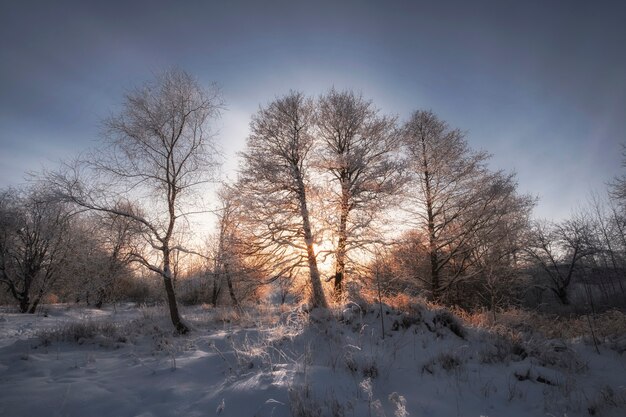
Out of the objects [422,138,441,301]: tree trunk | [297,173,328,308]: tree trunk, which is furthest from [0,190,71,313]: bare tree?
[422,138,441,301]: tree trunk

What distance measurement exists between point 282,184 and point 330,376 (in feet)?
25.1

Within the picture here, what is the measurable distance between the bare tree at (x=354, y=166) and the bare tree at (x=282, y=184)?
103 cm

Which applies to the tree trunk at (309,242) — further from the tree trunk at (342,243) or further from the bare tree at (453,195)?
the bare tree at (453,195)

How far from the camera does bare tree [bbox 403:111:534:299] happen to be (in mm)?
10805

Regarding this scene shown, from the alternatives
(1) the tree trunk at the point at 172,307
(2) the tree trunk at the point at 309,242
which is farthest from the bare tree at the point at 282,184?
(1) the tree trunk at the point at 172,307

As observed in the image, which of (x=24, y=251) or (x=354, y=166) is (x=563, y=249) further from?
(x=24, y=251)

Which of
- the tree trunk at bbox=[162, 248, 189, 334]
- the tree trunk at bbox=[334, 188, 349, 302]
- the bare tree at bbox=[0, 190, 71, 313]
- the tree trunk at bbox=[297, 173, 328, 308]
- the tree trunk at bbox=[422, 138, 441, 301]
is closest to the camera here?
the tree trunk at bbox=[162, 248, 189, 334]

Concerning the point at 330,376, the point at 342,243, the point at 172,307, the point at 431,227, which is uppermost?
the point at 431,227

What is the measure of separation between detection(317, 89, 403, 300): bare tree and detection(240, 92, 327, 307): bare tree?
103 cm

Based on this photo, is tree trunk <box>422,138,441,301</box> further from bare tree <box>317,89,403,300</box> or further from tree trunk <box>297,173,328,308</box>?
tree trunk <box>297,173,328,308</box>

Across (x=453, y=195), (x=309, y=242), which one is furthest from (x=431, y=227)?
(x=309, y=242)

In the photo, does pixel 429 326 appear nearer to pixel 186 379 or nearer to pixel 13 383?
pixel 186 379

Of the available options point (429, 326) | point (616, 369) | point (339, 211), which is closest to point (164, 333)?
point (339, 211)

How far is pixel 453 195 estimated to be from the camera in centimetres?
1131
